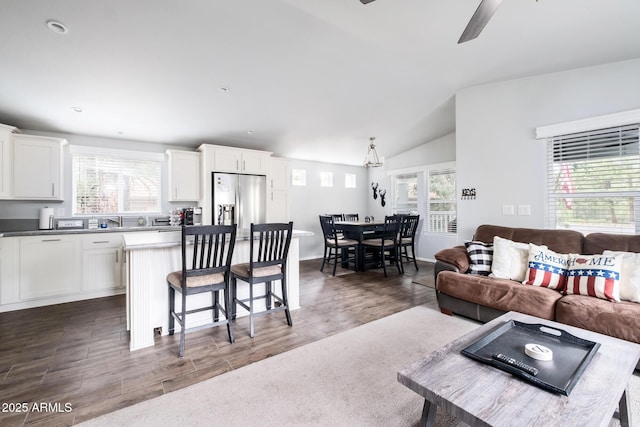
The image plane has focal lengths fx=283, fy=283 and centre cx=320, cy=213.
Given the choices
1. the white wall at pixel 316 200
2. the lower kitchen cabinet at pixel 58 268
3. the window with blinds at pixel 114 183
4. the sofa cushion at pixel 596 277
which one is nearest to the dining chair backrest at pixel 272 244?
the lower kitchen cabinet at pixel 58 268

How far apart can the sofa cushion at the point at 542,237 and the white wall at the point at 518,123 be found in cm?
35

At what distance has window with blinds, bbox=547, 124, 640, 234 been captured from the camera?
290 cm

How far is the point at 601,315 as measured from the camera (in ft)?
6.96

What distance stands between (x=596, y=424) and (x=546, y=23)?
303 cm

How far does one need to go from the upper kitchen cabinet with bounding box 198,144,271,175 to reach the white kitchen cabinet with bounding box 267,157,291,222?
0.68 ft

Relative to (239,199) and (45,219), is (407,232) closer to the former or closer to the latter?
(239,199)

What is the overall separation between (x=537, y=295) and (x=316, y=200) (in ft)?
15.7

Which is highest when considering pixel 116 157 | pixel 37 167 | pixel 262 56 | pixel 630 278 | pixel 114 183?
pixel 262 56

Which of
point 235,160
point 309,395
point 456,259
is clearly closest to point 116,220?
point 235,160

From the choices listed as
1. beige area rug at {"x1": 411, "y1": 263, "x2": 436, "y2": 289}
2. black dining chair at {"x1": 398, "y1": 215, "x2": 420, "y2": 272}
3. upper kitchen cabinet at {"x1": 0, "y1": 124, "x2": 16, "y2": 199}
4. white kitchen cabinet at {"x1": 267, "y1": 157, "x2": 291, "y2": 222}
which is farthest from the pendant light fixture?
upper kitchen cabinet at {"x1": 0, "y1": 124, "x2": 16, "y2": 199}

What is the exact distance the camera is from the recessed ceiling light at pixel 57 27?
2.19 m

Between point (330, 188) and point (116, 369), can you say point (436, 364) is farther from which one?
point (330, 188)

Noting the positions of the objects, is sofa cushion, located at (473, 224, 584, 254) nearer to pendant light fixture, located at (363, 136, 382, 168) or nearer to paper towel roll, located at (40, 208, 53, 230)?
pendant light fixture, located at (363, 136, 382, 168)

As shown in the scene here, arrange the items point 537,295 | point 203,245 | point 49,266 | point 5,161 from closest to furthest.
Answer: point 203,245 < point 537,295 < point 5,161 < point 49,266
